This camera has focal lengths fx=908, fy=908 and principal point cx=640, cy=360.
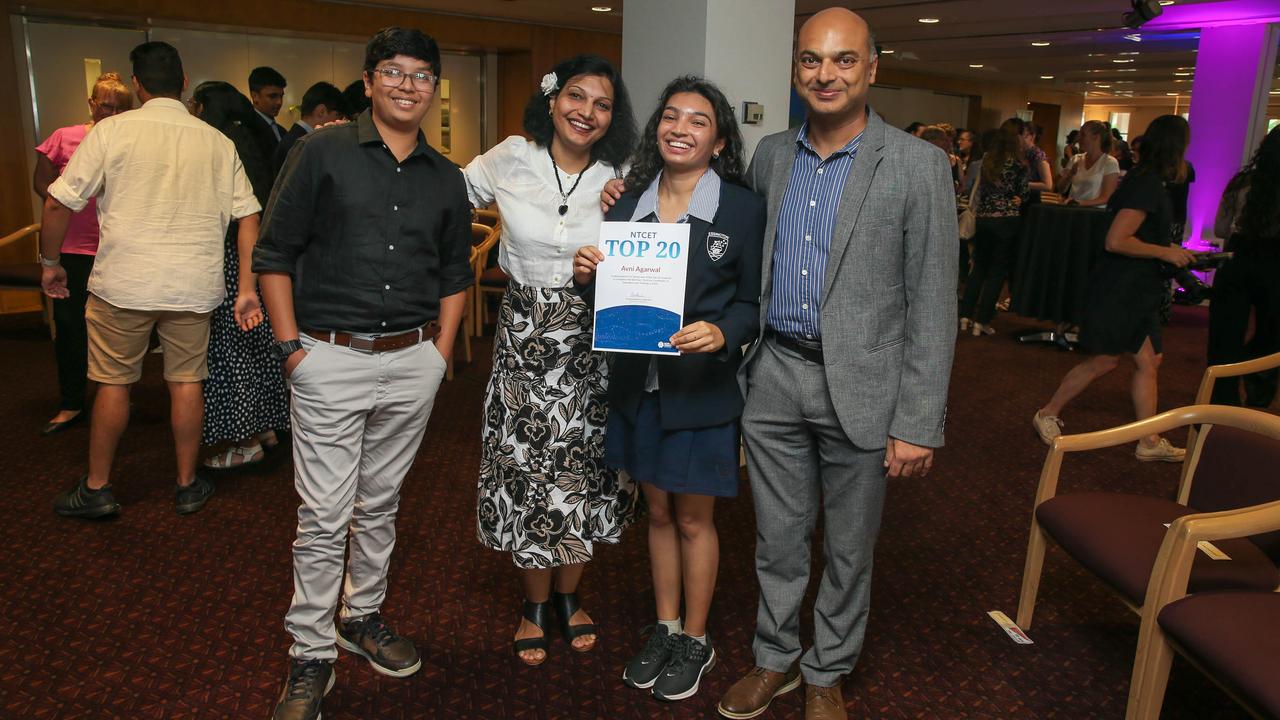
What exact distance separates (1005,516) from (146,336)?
3327 millimetres

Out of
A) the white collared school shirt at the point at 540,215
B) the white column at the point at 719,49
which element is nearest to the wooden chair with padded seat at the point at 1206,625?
the white collared school shirt at the point at 540,215

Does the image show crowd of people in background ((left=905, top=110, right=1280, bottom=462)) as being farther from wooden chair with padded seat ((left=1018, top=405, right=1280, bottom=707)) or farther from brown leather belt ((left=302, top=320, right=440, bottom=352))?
brown leather belt ((left=302, top=320, right=440, bottom=352))

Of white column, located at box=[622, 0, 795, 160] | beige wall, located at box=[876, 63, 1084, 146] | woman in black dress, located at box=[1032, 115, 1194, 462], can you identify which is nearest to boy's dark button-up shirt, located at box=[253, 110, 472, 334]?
white column, located at box=[622, 0, 795, 160]

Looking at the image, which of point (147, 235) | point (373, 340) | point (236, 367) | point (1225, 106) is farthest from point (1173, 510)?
point (1225, 106)

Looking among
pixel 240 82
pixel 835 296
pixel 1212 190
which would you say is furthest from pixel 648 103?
pixel 1212 190

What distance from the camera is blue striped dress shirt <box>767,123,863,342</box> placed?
1958mm

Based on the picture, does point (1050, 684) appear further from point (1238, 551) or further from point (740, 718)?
point (740, 718)

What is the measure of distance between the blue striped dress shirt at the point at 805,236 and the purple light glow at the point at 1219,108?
9.47 m

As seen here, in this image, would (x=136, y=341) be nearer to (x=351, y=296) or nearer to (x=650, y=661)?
(x=351, y=296)

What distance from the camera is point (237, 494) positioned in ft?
11.8

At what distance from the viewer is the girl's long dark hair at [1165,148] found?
3.95 metres

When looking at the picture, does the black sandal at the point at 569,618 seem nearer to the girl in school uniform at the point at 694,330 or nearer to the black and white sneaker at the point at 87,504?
the girl in school uniform at the point at 694,330

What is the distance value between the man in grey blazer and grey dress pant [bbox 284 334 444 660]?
838 millimetres

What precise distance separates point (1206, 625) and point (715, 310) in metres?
1.20
